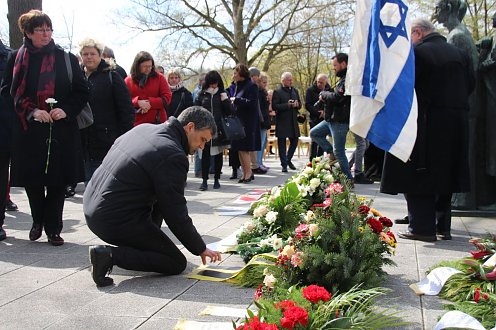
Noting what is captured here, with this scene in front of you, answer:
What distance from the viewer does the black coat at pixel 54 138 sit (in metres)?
5.60

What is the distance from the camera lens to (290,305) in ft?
9.45

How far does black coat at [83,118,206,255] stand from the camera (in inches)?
170

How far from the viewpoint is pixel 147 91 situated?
Answer: 28.0 ft

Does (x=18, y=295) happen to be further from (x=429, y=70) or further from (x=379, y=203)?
(x=379, y=203)

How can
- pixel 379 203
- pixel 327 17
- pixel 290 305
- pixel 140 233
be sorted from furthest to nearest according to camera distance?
pixel 327 17 → pixel 379 203 → pixel 140 233 → pixel 290 305

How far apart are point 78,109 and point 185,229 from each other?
204 cm

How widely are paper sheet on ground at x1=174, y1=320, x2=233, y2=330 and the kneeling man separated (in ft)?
2.97

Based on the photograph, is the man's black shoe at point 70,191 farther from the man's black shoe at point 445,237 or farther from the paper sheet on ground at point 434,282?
the paper sheet on ground at point 434,282

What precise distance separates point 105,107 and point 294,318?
565cm

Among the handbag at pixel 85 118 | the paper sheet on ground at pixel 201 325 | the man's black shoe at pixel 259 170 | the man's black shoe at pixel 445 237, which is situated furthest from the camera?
the man's black shoe at pixel 259 170

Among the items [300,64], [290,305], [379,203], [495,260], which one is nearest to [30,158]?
[290,305]

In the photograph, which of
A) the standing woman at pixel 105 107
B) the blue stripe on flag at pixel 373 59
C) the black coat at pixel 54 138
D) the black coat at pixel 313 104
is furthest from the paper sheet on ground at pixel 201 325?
the black coat at pixel 313 104

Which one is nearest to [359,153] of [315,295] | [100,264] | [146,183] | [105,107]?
[105,107]

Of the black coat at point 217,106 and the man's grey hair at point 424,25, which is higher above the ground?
the man's grey hair at point 424,25
